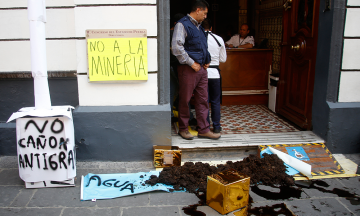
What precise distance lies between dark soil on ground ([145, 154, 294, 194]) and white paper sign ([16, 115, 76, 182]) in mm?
1089

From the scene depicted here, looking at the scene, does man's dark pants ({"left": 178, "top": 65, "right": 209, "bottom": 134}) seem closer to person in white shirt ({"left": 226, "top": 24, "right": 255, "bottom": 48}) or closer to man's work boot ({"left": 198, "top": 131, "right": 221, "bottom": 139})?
man's work boot ({"left": 198, "top": 131, "right": 221, "bottom": 139})

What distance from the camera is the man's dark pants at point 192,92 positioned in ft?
15.3

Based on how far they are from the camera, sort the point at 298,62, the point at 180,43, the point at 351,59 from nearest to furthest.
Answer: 1. the point at 180,43
2. the point at 351,59
3. the point at 298,62

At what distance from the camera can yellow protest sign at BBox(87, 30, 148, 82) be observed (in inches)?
170

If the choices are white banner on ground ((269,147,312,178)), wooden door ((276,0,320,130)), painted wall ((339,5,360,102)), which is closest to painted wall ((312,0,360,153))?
painted wall ((339,5,360,102))

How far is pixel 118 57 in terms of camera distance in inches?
172

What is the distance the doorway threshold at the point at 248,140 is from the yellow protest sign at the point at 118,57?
1164mm

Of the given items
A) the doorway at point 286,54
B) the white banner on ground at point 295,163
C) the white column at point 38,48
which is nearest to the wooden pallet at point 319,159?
the white banner on ground at point 295,163

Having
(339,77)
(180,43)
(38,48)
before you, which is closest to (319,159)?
(339,77)

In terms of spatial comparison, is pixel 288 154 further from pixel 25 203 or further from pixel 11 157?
pixel 11 157

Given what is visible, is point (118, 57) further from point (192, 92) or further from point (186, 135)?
point (186, 135)

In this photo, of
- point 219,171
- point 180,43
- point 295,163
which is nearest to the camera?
point 219,171

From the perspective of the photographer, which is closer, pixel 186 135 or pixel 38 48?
pixel 38 48

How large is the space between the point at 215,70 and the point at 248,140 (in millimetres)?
1208
